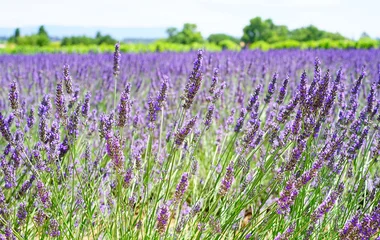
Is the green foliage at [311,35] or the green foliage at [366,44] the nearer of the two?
the green foliage at [366,44]

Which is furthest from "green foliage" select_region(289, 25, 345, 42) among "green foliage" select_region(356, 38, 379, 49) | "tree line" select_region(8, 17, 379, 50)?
"green foliage" select_region(356, 38, 379, 49)

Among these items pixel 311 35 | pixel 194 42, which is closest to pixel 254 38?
pixel 311 35

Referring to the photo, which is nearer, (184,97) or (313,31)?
(184,97)

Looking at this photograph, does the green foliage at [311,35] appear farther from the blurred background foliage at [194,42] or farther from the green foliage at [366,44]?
the green foliage at [366,44]

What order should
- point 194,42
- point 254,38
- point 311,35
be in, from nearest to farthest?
point 194,42 → point 311,35 → point 254,38

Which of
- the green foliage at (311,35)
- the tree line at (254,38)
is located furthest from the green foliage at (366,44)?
the green foliage at (311,35)

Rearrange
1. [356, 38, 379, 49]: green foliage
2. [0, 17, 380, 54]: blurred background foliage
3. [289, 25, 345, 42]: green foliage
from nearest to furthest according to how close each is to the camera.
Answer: [356, 38, 379, 49]: green foliage → [0, 17, 380, 54]: blurred background foliage → [289, 25, 345, 42]: green foliage

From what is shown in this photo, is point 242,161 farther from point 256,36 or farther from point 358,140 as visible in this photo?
point 256,36

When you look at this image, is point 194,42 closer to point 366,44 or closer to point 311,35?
point 366,44

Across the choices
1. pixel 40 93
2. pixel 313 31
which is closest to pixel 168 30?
pixel 313 31

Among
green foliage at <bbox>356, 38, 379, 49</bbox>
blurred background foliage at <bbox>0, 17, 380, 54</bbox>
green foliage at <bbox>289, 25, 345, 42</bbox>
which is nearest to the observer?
green foliage at <bbox>356, 38, 379, 49</bbox>

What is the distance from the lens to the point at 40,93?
515 cm

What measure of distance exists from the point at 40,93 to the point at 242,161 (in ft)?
12.0

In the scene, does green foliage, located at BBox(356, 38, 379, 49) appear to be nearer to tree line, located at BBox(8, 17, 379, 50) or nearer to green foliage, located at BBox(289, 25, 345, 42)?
tree line, located at BBox(8, 17, 379, 50)
